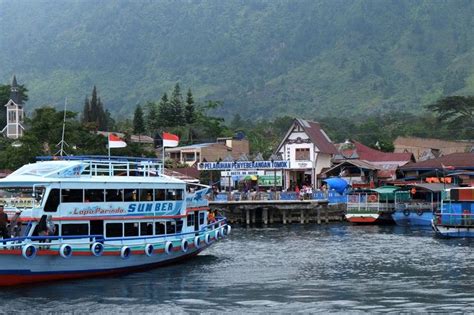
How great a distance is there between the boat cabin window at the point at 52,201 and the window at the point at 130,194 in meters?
3.97

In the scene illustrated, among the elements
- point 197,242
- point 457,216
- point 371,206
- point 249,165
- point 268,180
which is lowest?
point 197,242

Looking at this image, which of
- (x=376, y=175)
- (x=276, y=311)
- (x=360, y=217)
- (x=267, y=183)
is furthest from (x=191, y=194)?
(x=376, y=175)

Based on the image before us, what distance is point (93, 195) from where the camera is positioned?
43.6 meters

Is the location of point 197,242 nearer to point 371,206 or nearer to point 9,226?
point 9,226

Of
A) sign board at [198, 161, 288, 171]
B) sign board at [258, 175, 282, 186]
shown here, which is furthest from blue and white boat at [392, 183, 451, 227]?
sign board at [258, 175, 282, 186]

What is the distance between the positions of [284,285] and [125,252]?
827 cm

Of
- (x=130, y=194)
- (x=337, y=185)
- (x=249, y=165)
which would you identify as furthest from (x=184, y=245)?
(x=249, y=165)

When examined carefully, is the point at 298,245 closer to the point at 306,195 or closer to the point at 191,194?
the point at 191,194

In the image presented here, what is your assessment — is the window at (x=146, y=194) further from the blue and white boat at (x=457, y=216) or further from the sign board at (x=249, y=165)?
the sign board at (x=249, y=165)

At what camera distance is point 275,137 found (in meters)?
161

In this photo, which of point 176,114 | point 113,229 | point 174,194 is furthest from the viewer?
point 176,114

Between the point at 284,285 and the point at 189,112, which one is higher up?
the point at 189,112

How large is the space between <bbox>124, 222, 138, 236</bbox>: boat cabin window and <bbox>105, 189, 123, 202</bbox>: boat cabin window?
144cm

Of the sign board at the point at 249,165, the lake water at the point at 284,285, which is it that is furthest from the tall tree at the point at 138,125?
the lake water at the point at 284,285
